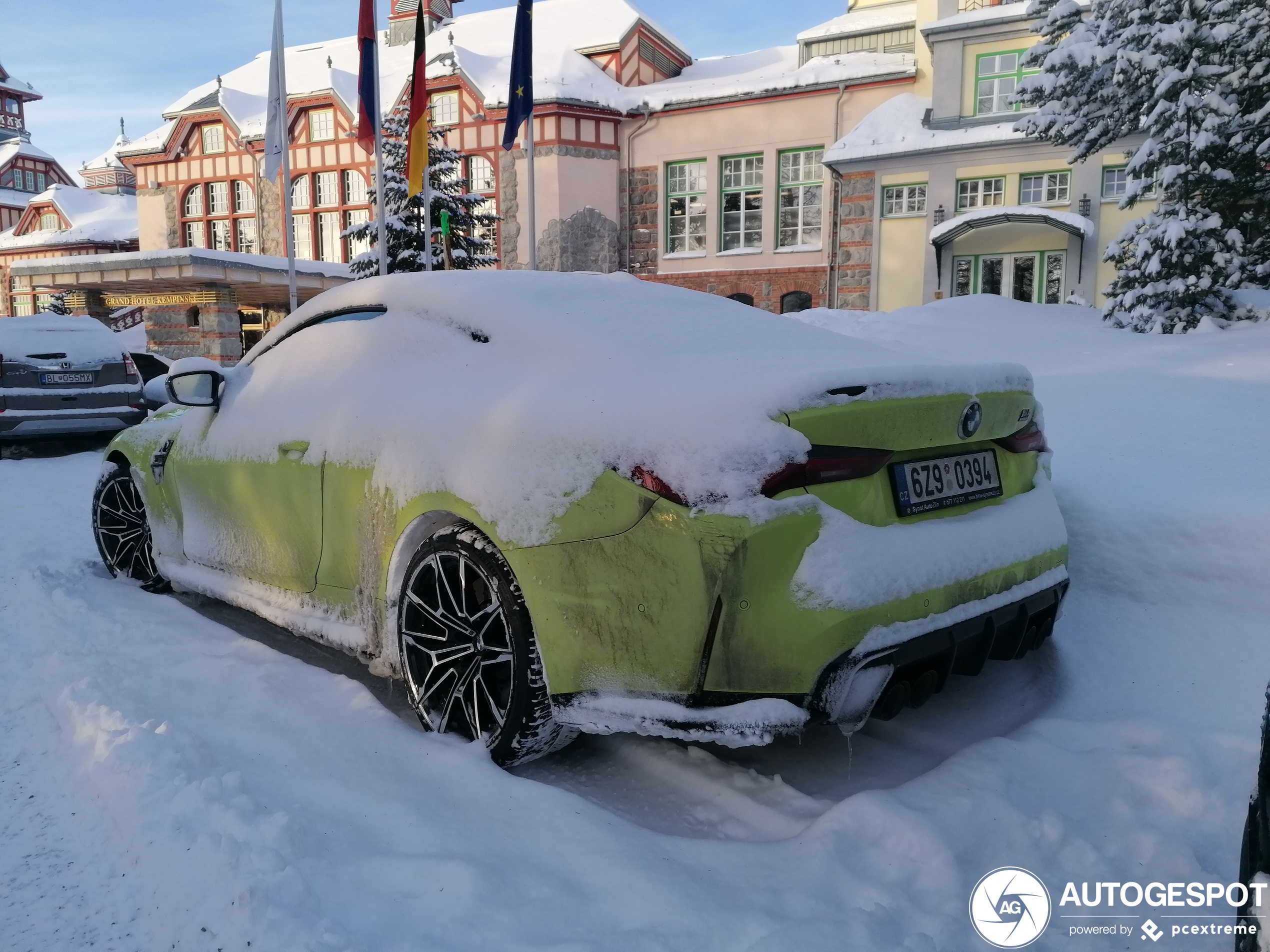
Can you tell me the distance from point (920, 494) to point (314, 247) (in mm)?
29881

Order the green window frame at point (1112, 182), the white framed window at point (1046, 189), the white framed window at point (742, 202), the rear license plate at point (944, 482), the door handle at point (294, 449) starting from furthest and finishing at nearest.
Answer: the white framed window at point (742, 202), the white framed window at point (1046, 189), the green window frame at point (1112, 182), the door handle at point (294, 449), the rear license plate at point (944, 482)

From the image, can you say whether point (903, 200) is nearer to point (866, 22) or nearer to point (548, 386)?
point (866, 22)

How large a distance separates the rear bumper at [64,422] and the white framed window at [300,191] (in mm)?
22106

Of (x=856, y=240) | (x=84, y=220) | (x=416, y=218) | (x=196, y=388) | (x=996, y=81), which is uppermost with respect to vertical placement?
(x=996, y=81)

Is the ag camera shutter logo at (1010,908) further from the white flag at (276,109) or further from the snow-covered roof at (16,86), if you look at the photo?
the snow-covered roof at (16,86)

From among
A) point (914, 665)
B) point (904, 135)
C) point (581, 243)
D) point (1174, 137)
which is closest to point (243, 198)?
point (581, 243)

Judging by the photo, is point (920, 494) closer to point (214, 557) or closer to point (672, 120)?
point (214, 557)

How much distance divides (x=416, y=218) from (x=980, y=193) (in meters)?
12.4

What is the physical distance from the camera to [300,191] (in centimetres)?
2916

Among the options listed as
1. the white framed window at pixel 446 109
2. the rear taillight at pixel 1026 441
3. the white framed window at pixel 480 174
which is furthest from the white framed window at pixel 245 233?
the rear taillight at pixel 1026 441

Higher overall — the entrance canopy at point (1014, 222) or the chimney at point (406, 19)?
the chimney at point (406, 19)

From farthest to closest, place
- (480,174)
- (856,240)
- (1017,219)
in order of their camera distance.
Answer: (480,174) < (856,240) < (1017,219)

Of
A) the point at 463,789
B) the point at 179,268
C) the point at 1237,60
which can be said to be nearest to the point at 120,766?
the point at 463,789

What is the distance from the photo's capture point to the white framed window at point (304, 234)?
2905cm
